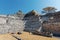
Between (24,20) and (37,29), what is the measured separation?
91.9 inches

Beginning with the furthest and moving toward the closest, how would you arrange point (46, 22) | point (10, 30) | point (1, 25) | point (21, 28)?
1. point (46, 22)
2. point (21, 28)
3. point (10, 30)
4. point (1, 25)

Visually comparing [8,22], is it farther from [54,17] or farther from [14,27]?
[54,17]

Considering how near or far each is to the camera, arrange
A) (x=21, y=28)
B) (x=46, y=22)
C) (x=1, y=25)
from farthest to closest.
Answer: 1. (x=46, y=22)
2. (x=21, y=28)
3. (x=1, y=25)

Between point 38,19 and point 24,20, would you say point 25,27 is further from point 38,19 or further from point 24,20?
point 38,19

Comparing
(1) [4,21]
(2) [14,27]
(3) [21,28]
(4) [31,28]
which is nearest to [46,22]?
(4) [31,28]

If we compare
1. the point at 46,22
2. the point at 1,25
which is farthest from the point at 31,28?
the point at 1,25

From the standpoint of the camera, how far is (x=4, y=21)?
13.6m

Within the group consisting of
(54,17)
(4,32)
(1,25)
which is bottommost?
(4,32)

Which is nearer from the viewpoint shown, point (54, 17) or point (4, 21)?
point (4, 21)

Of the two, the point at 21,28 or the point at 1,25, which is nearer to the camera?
the point at 1,25

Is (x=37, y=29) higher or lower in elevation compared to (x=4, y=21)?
lower

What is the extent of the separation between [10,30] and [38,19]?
4590 mm

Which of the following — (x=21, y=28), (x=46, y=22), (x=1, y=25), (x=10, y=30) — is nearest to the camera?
(x=1, y=25)

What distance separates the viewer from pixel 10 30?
13.8 m
